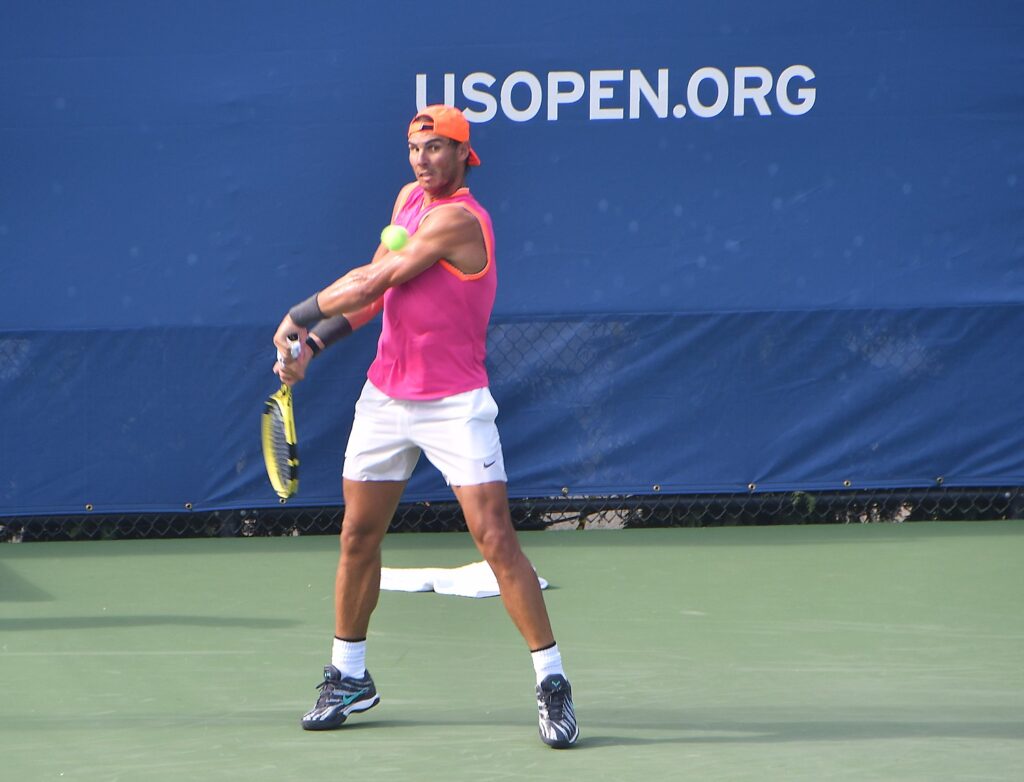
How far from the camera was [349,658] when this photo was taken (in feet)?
12.8

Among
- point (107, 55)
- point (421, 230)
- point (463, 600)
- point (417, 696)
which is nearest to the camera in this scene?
point (421, 230)

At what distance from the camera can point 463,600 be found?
532 cm

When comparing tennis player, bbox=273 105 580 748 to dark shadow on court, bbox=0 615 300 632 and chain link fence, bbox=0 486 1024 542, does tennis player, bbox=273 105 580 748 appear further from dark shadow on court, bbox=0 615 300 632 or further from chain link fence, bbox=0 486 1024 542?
chain link fence, bbox=0 486 1024 542

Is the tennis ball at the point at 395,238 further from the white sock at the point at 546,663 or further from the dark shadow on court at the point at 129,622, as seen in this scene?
the dark shadow on court at the point at 129,622

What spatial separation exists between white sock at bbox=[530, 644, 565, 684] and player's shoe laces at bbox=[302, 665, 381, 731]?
1.48 ft

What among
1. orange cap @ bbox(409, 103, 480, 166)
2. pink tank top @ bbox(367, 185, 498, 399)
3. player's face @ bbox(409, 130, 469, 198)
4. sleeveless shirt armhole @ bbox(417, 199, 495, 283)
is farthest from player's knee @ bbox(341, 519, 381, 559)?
orange cap @ bbox(409, 103, 480, 166)

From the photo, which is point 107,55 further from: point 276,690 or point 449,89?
Answer: point 276,690

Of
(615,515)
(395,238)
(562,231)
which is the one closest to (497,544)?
(395,238)

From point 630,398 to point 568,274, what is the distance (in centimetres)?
54

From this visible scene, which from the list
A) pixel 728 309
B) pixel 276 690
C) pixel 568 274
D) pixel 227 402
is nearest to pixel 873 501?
pixel 728 309

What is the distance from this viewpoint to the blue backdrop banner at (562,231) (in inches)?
247

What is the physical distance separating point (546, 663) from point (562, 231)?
115 inches

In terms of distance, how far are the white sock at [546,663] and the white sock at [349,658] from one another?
1.49ft

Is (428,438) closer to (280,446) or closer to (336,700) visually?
(280,446)
